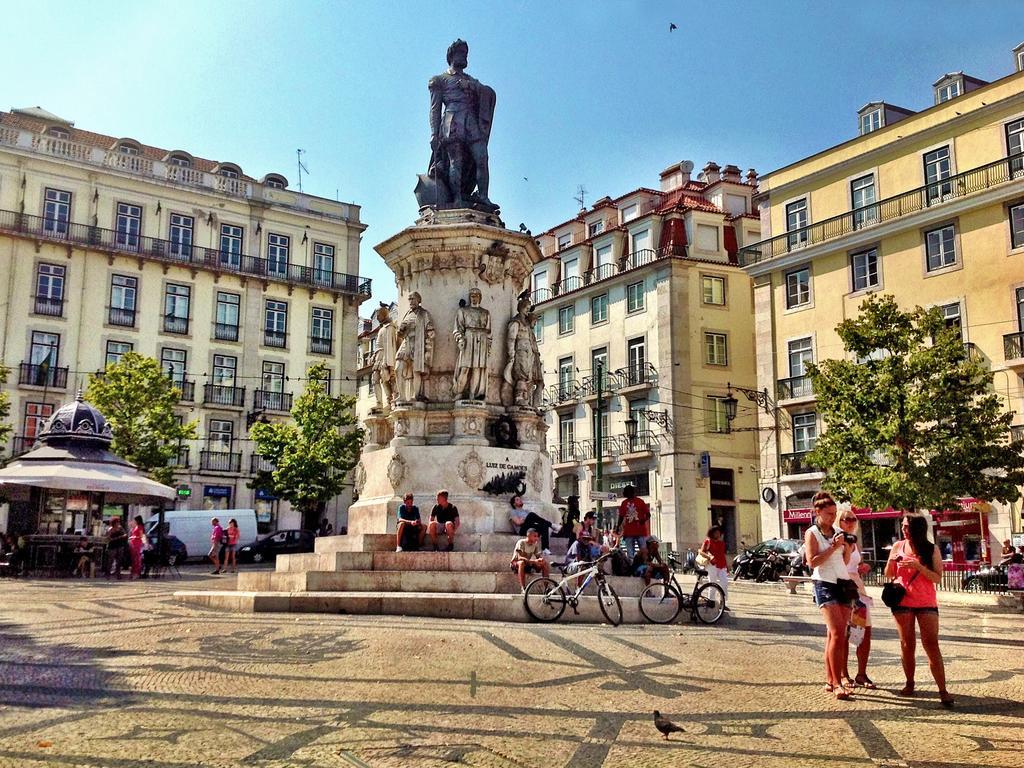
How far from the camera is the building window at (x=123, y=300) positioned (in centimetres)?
Answer: 4341

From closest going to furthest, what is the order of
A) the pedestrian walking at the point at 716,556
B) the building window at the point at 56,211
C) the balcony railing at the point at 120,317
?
1. the pedestrian walking at the point at 716,556
2. the building window at the point at 56,211
3. the balcony railing at the point at 120,317

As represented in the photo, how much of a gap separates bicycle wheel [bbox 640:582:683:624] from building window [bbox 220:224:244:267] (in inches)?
1528

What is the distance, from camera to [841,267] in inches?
1421

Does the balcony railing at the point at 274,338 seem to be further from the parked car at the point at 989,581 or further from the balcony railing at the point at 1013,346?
the parked car at the point at 989,581

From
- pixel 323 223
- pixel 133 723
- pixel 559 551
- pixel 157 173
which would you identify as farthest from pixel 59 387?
pixel 133 723

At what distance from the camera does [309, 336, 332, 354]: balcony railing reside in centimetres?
4828

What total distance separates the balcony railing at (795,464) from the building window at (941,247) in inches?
324

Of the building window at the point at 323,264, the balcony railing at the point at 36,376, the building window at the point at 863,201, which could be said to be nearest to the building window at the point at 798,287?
the building window at the point at 863,201

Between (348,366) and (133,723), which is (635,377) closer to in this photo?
(348,366)

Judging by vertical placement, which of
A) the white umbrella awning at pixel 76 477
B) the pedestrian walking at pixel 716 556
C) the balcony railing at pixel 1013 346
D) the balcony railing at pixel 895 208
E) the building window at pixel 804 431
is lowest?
the pedestrian walking at pixel 716 556

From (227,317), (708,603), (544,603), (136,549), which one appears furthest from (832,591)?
(227,317)

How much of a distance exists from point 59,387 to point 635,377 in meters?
25.5

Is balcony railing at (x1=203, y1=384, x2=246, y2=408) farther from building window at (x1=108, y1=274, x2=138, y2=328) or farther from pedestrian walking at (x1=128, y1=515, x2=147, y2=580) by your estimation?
pedestrian walking at (x1=128, y1=515, x2=147, y2=580)

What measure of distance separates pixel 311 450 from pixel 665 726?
1381 inches
